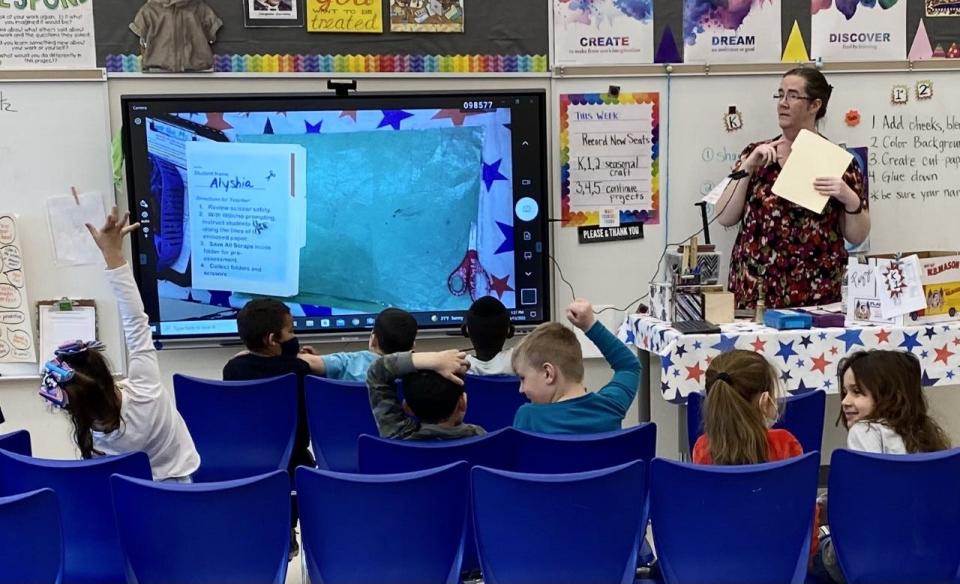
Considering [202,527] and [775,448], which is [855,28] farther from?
[202,527]

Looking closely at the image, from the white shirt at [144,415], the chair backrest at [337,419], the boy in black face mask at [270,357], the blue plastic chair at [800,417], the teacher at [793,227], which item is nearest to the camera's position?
the white shirt at [144,415]

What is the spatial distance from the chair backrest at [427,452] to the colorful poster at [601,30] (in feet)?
8.61

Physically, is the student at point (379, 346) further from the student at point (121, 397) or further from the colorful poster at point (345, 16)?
the colorful poster at point (345, 16)

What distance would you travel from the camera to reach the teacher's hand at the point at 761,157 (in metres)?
4.11

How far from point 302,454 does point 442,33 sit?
2.16 meters

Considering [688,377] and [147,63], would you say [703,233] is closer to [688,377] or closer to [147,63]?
[688,377]

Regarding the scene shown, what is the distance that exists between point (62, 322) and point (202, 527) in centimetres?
266

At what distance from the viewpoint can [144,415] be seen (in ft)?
8.60

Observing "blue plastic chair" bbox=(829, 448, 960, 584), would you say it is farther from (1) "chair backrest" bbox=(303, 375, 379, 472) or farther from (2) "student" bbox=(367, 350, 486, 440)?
(1) "chair backrest" bbox=(303, 375, 379, 472)

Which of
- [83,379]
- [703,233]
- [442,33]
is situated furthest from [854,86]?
[83,379]

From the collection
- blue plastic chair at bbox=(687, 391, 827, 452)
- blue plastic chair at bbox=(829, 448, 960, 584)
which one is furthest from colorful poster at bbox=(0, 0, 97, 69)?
blue plastic chair at bbox=(829, 448, 960, 584)

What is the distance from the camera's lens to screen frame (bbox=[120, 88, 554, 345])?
167 inches

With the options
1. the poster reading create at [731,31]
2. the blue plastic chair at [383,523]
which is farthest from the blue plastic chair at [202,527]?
the poster reading create at [731,31]

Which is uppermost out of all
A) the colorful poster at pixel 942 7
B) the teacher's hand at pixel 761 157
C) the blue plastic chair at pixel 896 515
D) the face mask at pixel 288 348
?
the colorful poster at pixel 942 7
